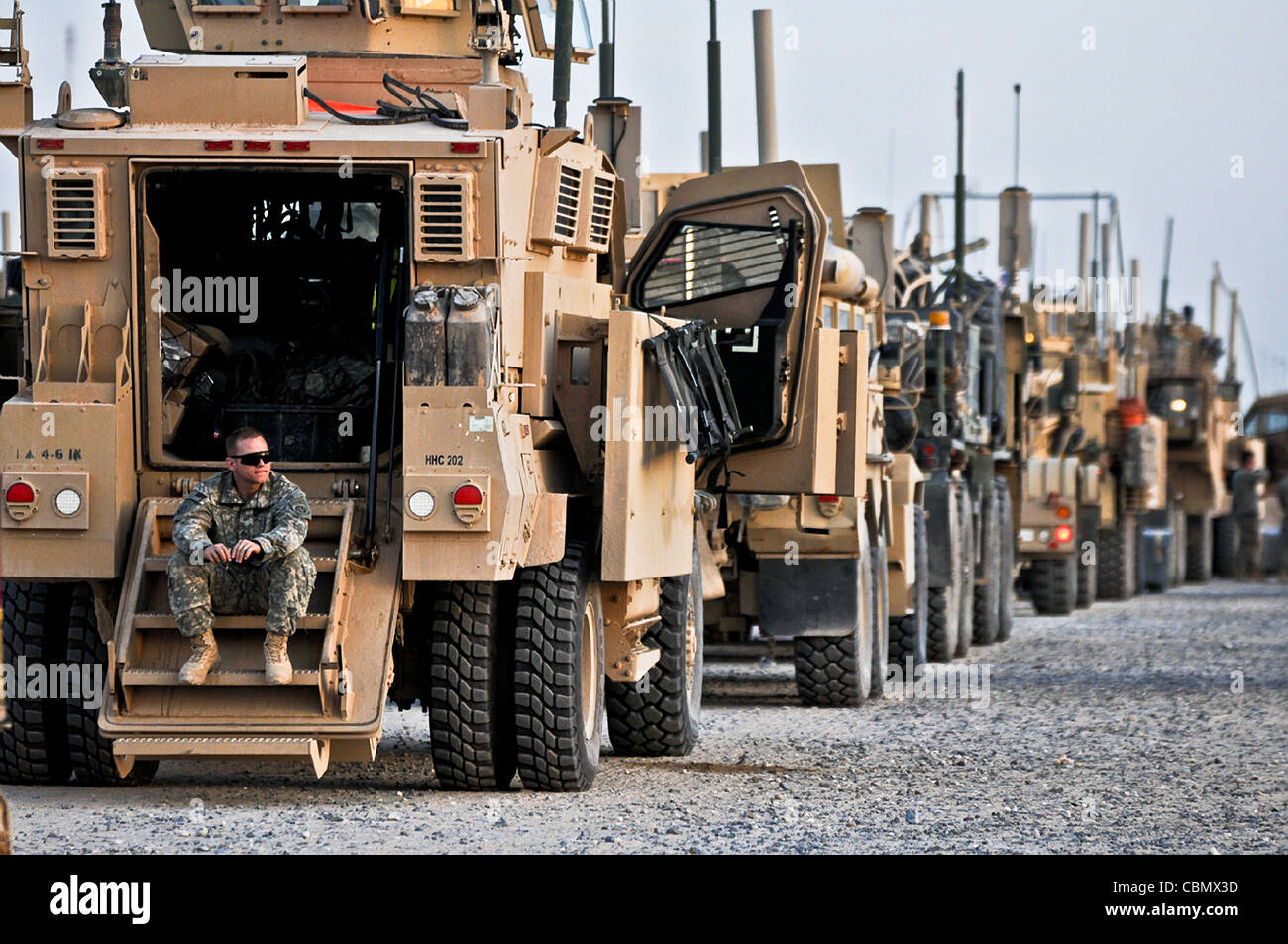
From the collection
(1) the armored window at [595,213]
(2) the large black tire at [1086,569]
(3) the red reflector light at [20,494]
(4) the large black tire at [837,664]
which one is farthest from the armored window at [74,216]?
(2) the large black tire at [1086,569]

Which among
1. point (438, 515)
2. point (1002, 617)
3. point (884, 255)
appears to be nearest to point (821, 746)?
point (438, 515)

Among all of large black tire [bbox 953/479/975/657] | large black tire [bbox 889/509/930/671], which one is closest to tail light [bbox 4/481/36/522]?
large black tire [bbox 889/509/930/671]

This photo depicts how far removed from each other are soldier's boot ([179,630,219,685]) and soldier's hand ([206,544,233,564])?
1.03 feet

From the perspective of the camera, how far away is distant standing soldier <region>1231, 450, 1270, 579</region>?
41438 millimetres

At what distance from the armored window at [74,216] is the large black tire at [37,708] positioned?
1.51 m

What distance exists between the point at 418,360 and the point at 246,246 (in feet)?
6.92

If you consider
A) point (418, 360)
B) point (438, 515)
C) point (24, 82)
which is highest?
point (24, 82)

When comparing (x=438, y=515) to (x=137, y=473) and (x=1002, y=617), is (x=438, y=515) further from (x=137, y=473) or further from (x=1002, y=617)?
(x=1002, y=617)

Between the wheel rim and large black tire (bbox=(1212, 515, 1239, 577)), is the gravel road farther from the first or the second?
large black tire (bbox=(1212, 515, 1239, 577))

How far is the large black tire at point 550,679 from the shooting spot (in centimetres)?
1028

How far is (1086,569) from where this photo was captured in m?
30.8
